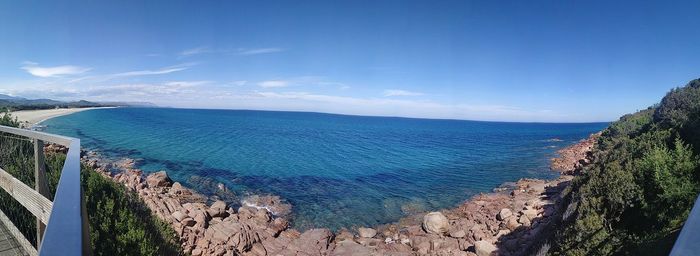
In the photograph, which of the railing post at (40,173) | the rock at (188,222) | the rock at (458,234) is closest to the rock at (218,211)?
the rock at (188,222)

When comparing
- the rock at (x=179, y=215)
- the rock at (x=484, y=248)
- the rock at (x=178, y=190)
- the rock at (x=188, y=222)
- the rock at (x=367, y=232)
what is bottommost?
the rock at (x=367, y=232)

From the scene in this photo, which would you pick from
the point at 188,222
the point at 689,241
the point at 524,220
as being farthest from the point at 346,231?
the point at 689,241

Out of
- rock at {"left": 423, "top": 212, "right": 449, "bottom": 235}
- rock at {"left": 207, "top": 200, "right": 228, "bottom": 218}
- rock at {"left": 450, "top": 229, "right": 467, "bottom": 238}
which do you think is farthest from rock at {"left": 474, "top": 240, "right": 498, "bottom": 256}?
rock at {"left": 207, "top": 200, "right": 228, "bottom": 218}

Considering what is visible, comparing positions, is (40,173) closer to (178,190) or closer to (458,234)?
(458,234)

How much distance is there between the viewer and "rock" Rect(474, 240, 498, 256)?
14094 millimetres

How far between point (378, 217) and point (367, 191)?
602 centimetres

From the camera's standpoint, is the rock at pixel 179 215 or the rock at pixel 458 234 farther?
the rock at pixel 458 234

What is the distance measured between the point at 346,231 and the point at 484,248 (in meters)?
6.51

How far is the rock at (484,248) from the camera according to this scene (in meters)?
14.1

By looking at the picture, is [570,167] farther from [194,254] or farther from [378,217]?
[194,254]

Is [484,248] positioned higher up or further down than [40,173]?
further down

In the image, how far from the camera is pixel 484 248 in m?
14.2

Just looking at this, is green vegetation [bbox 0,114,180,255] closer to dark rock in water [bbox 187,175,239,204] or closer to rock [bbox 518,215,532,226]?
dark rock in water [bbox 187,175,239,204]

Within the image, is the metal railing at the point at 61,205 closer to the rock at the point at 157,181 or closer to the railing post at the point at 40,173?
the railing post at the point at 40,173
